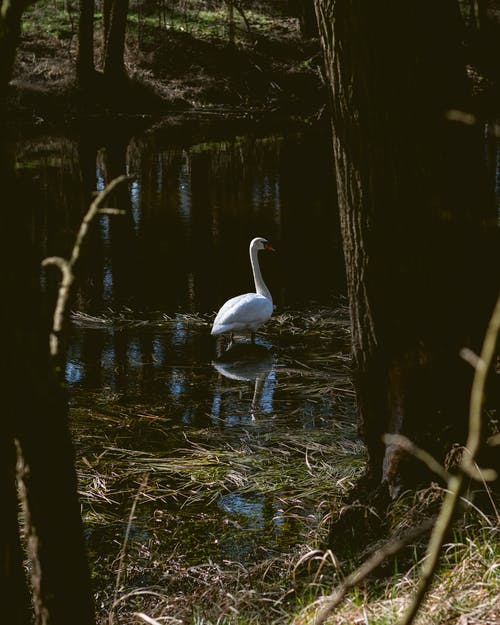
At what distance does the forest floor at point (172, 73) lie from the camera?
93.6 feet

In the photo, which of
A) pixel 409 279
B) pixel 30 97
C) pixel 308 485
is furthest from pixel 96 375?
pixel 30 97

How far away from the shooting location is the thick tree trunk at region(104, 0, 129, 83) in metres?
28.0

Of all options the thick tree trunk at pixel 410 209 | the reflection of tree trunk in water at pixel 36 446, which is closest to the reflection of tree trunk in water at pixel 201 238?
the thick tree trunk at pixel 410 209

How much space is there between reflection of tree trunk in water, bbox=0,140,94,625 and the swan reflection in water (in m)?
4.90

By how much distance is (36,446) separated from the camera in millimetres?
2664

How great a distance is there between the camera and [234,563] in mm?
5020

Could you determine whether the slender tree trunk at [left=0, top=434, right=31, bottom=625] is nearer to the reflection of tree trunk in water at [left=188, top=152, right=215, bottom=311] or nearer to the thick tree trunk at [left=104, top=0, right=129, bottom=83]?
the reflection of tree trunk in water at [left=188, top=152, right=215, bottom=311]

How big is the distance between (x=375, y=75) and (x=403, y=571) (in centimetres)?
230

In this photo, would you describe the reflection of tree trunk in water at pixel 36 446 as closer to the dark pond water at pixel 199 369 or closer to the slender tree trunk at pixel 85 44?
the dark pond water at pixel 199 369

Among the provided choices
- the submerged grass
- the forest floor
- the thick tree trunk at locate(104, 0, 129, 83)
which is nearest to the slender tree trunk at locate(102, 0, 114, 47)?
the thick tree trunk at locate(104, 0, 129, 83)

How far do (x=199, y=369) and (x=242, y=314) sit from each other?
31.8 inches

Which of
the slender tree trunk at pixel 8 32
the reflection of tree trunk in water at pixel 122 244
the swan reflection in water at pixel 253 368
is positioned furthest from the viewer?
the reflection of tree trunk in water at pixel 122 244

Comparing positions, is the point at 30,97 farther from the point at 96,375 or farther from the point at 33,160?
the point at 96,375

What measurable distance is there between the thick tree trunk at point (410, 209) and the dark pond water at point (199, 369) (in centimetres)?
124
